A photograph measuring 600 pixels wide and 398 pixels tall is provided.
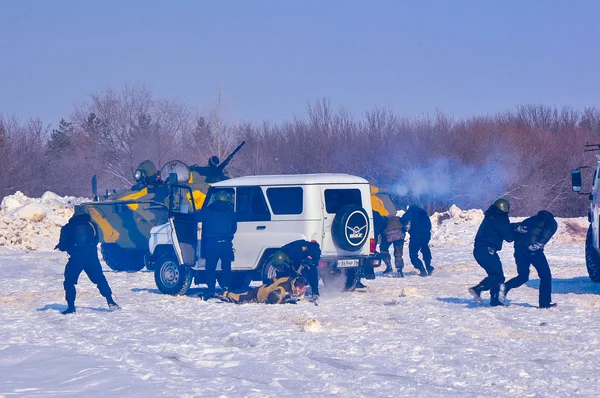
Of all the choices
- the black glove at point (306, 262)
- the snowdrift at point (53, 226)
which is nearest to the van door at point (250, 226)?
the black glove at point (306, 262)

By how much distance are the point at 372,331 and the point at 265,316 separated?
2.11m

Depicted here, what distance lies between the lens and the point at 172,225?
16.2 m

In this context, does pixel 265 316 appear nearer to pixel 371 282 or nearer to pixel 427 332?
pixel 427 332

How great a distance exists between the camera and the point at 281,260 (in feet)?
48.9

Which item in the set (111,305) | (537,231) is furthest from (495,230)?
(111,305)

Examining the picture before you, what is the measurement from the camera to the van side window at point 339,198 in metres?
15.8

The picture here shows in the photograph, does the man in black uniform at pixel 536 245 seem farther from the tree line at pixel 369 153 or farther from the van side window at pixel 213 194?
the tree line at pixel 369 153

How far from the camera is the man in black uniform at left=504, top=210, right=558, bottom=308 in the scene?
1342 cm

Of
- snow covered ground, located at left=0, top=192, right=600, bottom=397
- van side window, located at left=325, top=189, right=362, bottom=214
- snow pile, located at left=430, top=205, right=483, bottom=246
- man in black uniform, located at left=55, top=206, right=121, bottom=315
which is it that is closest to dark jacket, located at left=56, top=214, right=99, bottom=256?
man in black uniform, located at left=55, top=206, right=121, bottom=315

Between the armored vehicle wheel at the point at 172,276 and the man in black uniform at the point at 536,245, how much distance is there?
577 cm

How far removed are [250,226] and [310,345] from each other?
5236mm

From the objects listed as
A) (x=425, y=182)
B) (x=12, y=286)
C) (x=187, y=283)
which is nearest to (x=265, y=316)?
(x=187, y=283)

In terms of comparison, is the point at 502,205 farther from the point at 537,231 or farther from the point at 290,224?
the point at 290,224

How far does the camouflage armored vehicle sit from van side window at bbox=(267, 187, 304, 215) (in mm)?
6378
